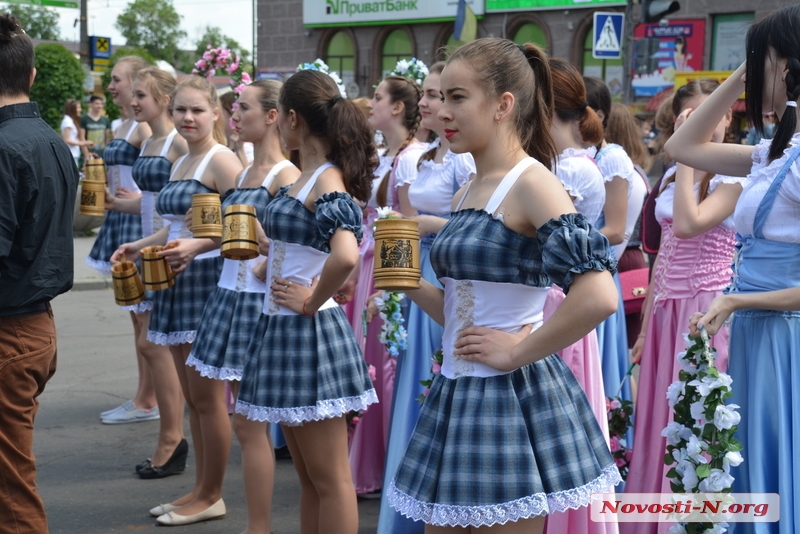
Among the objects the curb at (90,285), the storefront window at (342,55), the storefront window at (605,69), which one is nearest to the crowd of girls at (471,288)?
the curb at (90,285)

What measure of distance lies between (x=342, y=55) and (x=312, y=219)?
106 feet

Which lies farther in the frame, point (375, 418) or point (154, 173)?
point (154, 173)

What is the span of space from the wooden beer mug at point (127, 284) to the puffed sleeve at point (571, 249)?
9.89 ft

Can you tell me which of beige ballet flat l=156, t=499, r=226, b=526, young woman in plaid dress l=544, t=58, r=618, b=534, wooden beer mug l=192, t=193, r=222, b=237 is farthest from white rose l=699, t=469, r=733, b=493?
beige ballet flat l=156, t=499, r=226, b=526

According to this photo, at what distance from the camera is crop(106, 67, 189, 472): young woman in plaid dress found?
566 centimetres

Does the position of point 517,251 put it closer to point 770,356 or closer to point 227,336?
point 770,356

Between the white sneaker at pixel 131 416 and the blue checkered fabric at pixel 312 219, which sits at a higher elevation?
the blue checkered fabric at pixel 312 219

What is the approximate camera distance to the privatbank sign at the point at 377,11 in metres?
31.8

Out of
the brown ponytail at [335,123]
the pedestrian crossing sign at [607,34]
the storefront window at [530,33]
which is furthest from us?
the storefront window at [530,33]

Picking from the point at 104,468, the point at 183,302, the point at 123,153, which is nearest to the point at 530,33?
the point at 123,153

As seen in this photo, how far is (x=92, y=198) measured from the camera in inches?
217

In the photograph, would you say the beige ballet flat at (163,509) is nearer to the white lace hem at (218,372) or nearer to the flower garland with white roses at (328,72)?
the white lace hem at (218,372)

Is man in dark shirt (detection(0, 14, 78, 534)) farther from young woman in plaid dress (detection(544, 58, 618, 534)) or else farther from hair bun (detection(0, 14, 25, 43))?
→ young woman in plaid dress (detection(544, 58, 618, 534))

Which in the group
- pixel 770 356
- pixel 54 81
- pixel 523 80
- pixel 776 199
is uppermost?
pixel 54 81
